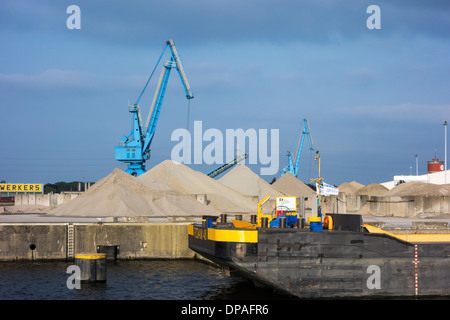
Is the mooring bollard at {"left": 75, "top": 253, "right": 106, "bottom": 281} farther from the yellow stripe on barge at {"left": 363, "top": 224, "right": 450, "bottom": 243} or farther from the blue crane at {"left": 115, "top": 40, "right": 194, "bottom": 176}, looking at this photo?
the blue crane at {"left": 115, "top": 40, "right": 194, "bottom": 176}

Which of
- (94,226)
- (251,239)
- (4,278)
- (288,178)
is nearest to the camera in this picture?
(251,239)

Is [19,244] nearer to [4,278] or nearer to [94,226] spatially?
[94,226]

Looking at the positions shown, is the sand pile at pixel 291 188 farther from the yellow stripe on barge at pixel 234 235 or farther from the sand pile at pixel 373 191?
the yellow stripe on barge at pixel 234 235

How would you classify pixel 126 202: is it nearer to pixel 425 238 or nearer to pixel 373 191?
pixel 425 238

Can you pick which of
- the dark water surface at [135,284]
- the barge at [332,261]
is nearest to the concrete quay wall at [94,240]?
the dark water surface at [135,284]

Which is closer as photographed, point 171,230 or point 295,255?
point 295,255

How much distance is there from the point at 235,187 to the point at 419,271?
267 ft

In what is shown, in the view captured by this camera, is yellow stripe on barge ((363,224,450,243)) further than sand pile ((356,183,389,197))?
No

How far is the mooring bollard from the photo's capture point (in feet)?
87.9

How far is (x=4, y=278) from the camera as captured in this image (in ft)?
91.3

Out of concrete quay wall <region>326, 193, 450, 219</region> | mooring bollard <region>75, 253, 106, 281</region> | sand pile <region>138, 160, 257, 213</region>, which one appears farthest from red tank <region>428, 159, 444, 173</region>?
mooring bollard <region>75, 253, 106, 281</region>

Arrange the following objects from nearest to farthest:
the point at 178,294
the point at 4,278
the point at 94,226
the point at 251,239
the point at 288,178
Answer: the point at 251,239, the point at 178,294, the point at 4,278, the point at 94,226, the point at 288,178

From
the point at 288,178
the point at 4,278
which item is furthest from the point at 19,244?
the point at 288,178
